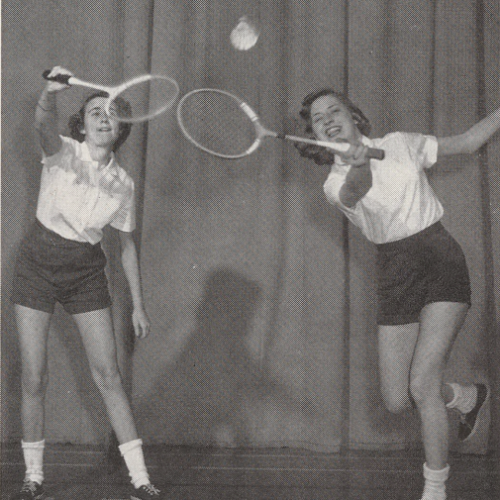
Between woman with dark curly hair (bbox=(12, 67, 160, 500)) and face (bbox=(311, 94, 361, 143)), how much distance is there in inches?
25.5

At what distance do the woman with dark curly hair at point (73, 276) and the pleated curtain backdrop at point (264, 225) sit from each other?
0.59 m

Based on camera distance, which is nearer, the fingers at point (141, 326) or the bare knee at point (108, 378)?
the bare knee at point (108, 378)

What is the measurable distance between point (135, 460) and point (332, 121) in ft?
3.94

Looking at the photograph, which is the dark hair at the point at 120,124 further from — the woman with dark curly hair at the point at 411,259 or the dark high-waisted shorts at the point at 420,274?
the dark high-waisted shorts at the point at 420,274

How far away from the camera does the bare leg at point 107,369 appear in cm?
208

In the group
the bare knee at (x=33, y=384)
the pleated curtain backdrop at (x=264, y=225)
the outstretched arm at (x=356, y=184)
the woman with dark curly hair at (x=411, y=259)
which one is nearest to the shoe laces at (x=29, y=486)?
the bare knee at (x=33, y=384)

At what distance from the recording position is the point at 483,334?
2.78m

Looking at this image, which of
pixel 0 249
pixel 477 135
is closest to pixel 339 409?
pixel 477 135

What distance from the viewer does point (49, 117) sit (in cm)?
202

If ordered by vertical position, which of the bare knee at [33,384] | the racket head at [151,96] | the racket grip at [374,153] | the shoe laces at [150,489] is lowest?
the shoe laces at [150,489]

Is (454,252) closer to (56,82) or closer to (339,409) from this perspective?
(339,409)

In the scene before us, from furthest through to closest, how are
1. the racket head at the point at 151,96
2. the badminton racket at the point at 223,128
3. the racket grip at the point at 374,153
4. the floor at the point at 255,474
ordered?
the racket head at the point at 151,96
the badminton racket at the point at 223,128
the floor at the point at 255,474
the racket grip at the point at 374,153

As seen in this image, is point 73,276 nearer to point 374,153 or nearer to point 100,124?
point 100,124

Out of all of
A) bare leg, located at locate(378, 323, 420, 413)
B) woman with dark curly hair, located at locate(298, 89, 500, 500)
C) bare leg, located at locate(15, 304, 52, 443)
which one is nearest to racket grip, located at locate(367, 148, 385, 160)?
woman with dark curly hair, located at locate(298, 89, 500, 500)
